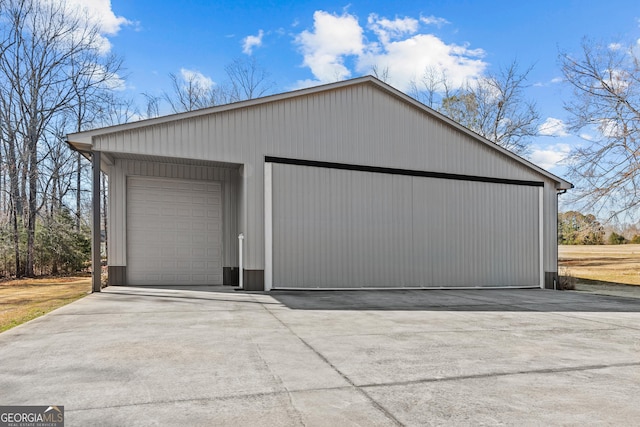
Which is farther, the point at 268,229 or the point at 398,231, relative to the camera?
the point at 398,231

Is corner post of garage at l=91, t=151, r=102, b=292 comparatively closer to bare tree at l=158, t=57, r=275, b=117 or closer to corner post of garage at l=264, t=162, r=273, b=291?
corner post of garage at l=264, t=162, r=273, b=291

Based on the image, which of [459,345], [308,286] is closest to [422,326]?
[459,345]

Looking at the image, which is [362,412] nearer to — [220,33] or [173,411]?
[173,411]

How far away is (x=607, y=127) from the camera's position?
18297 mm

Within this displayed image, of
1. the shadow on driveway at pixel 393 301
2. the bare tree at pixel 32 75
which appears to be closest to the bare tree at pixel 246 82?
the bare tree at pixel 32 75

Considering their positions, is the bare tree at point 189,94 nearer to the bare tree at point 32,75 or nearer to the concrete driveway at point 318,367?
the bare tree at point 32,75

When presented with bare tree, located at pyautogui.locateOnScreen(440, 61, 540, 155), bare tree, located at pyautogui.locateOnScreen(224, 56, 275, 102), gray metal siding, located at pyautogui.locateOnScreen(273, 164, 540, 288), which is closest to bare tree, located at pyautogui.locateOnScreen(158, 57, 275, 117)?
bare tree, located at pyautogui.locateOnScreen(224, 56, 275, 102)

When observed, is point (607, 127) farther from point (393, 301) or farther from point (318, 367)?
point (318, 367)

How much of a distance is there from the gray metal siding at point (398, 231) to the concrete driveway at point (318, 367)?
3395mm

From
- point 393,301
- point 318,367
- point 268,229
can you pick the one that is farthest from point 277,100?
point 318,367

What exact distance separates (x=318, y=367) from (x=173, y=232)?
26.9 feet

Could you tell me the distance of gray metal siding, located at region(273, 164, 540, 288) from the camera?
977 centimetres

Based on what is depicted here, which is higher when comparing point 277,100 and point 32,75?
point 32,75

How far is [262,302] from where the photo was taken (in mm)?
7566
